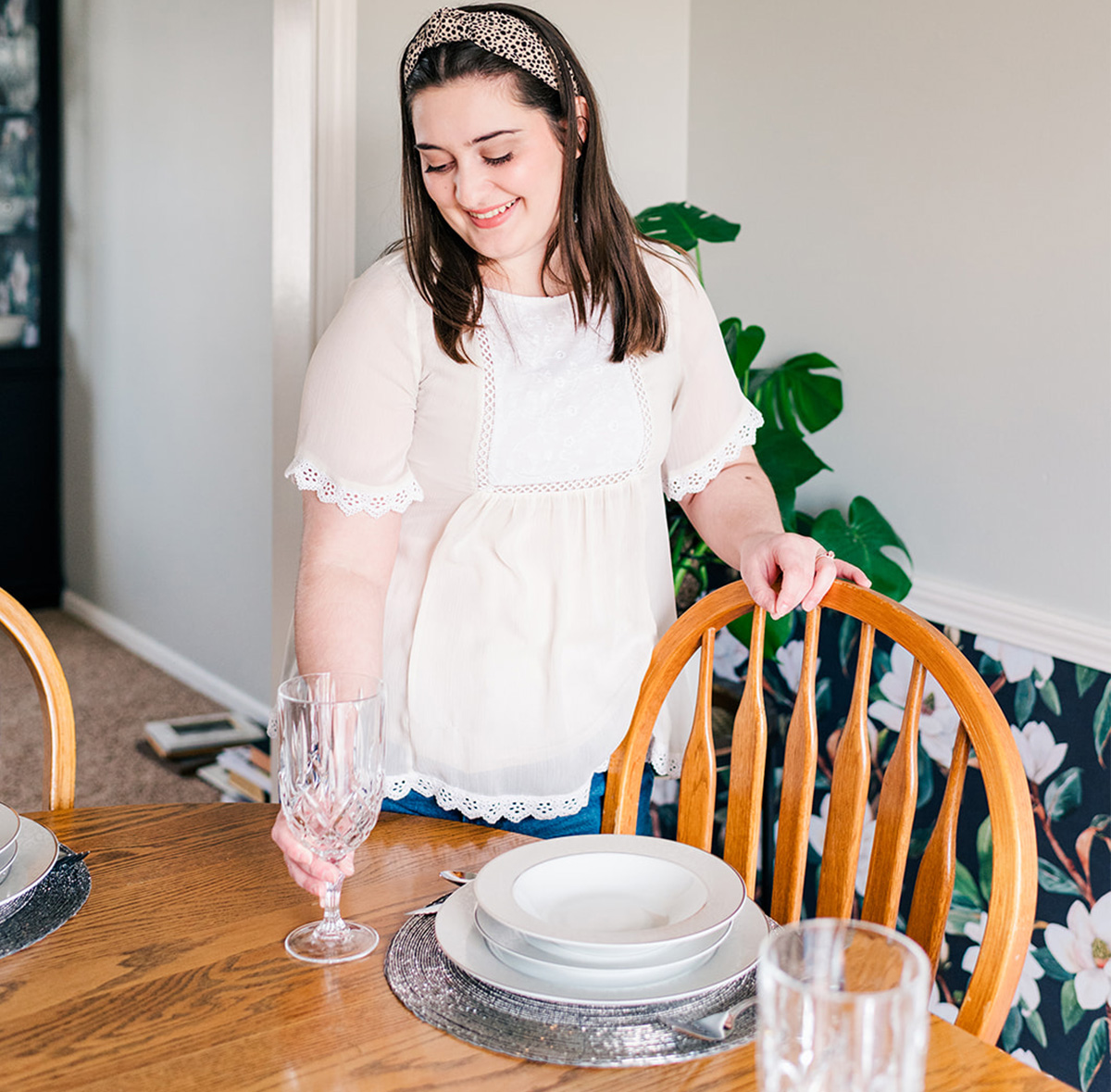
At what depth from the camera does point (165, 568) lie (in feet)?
13.8

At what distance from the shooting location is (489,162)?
1333 millimetres

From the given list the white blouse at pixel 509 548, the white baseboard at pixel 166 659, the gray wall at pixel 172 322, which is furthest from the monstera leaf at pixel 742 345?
the white baseboard at pixel 166 659

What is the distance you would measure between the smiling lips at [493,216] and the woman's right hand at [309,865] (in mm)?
665

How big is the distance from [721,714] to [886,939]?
1730 mm

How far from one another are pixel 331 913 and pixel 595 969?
22 cm

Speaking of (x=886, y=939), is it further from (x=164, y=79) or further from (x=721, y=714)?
(x=164, y=79)

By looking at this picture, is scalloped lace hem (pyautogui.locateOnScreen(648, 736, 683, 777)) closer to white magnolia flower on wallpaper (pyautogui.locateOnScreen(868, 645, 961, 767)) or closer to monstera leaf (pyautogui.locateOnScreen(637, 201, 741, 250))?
white magnolia flower on wallpaper (pyautogui.locateOnScreen(868, 645, 961, 767))

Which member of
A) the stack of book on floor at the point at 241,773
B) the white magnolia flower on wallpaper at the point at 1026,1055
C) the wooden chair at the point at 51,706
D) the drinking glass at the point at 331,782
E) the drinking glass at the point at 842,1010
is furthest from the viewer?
the stack of book on floor at the point at 241,773

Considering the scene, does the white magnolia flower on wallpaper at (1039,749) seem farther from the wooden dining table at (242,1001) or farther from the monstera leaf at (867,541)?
the wooden dining table at (242,1001)

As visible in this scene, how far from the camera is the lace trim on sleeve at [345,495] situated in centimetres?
130

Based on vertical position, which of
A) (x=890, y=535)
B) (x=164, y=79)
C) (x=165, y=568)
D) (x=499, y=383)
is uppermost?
(x=164, y=79)

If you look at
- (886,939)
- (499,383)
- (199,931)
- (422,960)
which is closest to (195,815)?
(199,931)

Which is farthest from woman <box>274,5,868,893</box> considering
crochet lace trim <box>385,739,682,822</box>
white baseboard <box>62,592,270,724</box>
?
white baseboard <box>62,592,270,724</box>

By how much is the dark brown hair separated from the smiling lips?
0.08 m
